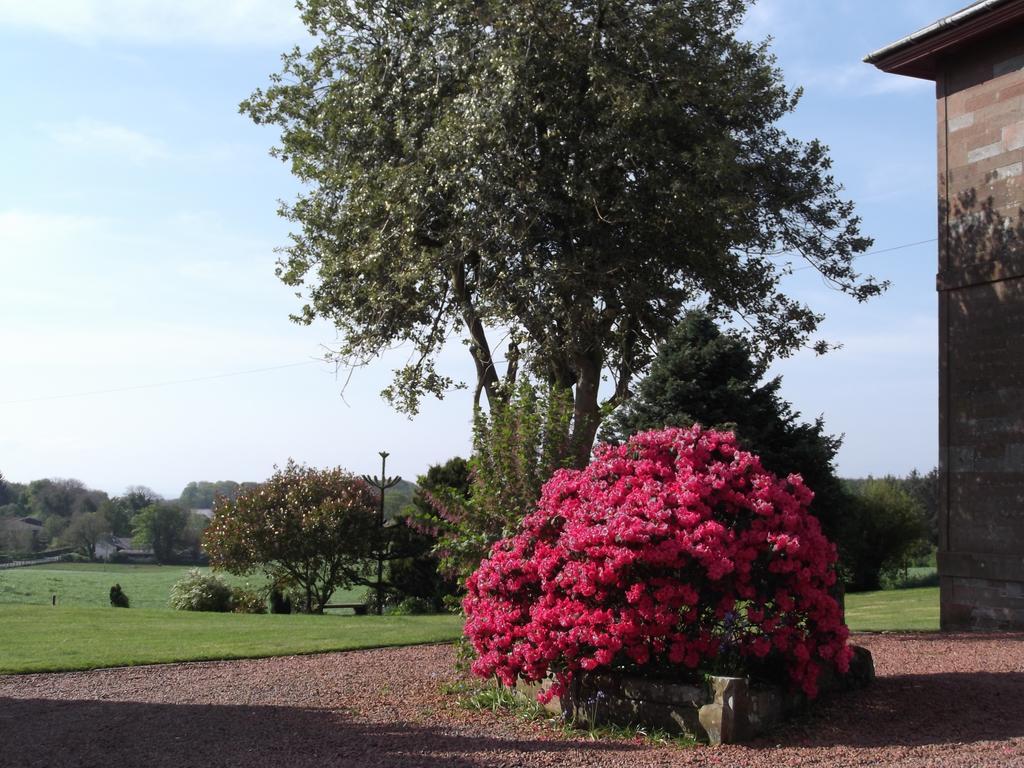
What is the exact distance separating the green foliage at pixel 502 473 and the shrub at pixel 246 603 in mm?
11219

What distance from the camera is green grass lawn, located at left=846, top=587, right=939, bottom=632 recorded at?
13688mm

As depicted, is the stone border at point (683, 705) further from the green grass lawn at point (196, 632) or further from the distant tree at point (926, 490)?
the distant tree at point (926, 490)

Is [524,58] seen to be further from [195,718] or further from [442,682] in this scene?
[195,718]

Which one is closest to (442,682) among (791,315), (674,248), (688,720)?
(688,720)

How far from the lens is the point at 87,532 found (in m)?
54.1

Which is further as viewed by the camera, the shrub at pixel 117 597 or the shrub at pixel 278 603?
the shrub at pixel 117 597

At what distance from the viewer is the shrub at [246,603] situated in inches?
795

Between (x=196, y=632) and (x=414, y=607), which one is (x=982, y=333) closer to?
(x=196, y=632)

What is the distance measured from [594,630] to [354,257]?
10546mm

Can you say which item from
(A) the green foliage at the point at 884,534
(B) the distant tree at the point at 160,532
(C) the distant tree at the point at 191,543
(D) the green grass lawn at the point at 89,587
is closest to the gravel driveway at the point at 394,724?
(D) the green grass lawn at the point at 89,587

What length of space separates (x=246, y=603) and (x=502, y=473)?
1234cm

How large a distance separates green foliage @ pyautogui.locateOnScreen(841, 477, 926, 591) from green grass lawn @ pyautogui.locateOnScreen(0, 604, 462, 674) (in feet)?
47.3

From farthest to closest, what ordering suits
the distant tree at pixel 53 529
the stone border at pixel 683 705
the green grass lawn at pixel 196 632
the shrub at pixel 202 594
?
the distant tree at pixel 53 529, the shrub at pixel 202 594, the green grass lawn at pixel 196 632, the stone border at pixel 683 705

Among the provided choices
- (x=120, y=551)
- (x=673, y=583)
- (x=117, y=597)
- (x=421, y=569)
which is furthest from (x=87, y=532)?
(x=673, y=583)
